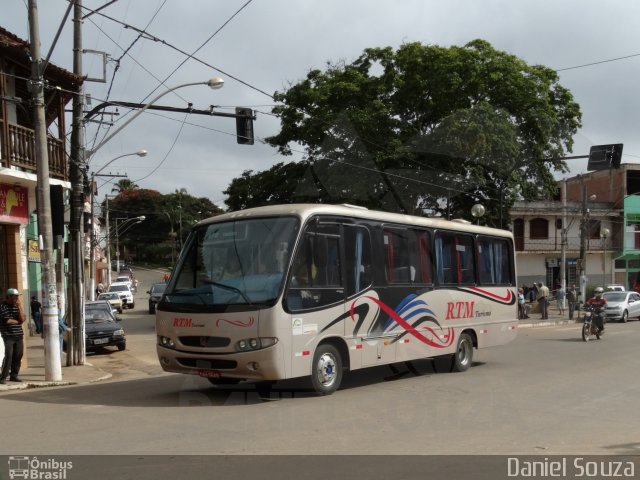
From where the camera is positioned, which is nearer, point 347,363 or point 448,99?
point 347,363

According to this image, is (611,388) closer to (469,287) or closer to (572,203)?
(469,287)

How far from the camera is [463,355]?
14594 mm

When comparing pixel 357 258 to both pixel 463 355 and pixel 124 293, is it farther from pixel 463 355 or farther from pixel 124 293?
pixel 124 293

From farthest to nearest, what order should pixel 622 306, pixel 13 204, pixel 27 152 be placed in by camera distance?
1. pixel 622 306
2. pixel 13 204
3. pixel 27 152

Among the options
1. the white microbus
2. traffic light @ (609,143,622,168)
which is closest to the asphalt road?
the white microbus

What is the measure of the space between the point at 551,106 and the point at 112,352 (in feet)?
68.3

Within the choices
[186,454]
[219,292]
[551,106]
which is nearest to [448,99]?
[551,106]

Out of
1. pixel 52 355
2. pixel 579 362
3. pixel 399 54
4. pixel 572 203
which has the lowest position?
pixel 579 362

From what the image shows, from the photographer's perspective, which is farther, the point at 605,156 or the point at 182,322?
the point at 605,156

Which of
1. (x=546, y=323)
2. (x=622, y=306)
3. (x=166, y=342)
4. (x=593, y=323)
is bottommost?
(x=546, y=323)

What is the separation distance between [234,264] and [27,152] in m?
9.30

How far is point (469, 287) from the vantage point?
14.8 meters
